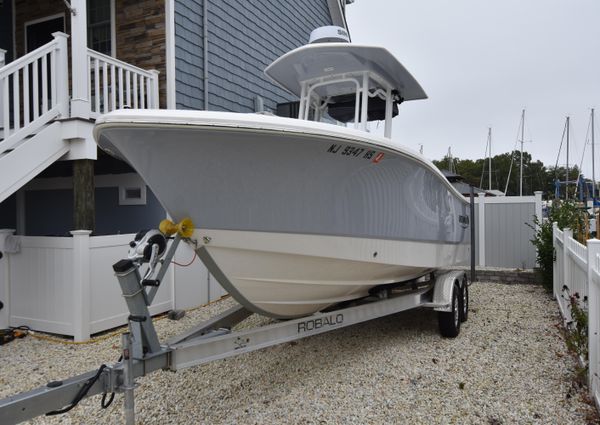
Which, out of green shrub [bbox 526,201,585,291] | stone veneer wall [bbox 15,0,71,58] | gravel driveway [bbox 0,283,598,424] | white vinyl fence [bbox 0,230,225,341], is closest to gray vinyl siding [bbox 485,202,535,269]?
green shrub [bbox 526,201,585,291]

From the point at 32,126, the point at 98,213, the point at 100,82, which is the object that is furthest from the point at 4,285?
the point at 100,82

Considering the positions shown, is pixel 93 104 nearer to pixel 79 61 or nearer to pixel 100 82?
pixel 100 82

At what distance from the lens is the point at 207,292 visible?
6566 mm

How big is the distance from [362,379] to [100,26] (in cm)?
697

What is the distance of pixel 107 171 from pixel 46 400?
19.1 ft

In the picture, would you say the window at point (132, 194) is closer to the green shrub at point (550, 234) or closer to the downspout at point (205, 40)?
the downspout at point (205, 40)

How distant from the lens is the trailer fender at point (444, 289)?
4559 millimetres

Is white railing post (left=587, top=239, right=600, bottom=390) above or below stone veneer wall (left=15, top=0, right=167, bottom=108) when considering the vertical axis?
below

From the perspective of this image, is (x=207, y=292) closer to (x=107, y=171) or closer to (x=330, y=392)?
(x=107, y=171)

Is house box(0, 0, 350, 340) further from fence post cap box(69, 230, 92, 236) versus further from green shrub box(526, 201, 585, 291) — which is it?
green shrub box(526, 201, 585, 291)

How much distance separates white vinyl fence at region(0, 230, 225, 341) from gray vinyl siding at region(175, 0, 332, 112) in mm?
2933

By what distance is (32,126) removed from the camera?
5125 mm

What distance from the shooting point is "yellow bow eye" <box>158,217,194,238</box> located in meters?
2.94

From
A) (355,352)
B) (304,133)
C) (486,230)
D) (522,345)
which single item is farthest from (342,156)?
(486,230)
